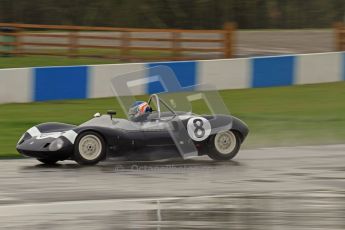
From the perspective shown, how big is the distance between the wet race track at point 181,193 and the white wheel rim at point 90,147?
0.52 ft

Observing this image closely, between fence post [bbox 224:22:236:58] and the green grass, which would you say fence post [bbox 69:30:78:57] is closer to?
fence post [bbox 224:22:236:58]

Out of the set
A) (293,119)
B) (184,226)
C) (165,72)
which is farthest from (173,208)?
(293,119)

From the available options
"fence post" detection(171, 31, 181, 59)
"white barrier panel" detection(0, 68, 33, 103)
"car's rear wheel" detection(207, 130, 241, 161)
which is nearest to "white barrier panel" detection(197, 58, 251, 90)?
"fence post" detection(171, 31, 181, 59)

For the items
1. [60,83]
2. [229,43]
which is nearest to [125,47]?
[229,43]

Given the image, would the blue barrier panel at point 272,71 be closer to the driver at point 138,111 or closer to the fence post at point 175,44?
the fence post at point 175,44

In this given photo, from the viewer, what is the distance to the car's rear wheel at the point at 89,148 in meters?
9.75

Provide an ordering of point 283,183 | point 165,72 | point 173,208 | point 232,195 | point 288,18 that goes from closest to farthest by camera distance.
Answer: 1. point 173,208
2. point 232,195
3. point 283,183
4. point 165,72
5. point 288,18

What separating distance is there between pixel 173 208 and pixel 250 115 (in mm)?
7329

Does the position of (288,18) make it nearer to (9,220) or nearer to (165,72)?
(165,72)

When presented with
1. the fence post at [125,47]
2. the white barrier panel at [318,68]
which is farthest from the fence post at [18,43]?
the white barrier panel at [318,68]

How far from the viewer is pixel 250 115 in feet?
47.2

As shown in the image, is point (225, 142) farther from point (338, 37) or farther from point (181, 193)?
point (338, 37)

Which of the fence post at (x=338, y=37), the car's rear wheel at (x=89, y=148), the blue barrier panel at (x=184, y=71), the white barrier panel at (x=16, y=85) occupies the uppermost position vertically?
the fence post at (x=338, y=37)

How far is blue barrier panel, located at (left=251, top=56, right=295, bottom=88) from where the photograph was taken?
18047 millimetres
